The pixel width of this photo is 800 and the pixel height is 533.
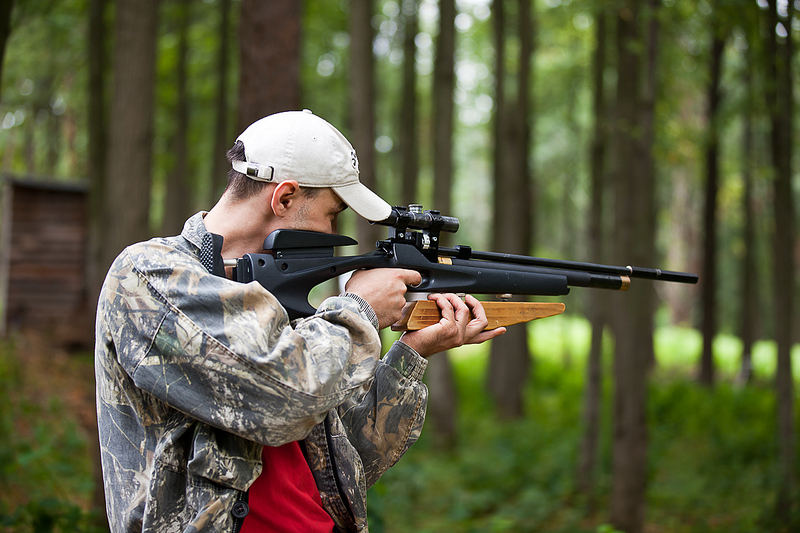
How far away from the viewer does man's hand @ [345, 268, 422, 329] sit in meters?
2.30

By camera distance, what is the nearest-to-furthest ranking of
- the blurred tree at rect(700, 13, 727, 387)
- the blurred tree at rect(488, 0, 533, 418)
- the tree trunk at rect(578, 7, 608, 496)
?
1. the tree trunk at rect(578, 7, 608, 496)
2. the blurred tree at rect(488, 0, 533, 418)
3. the blurred tree at rect(700, 13, 727, 387)

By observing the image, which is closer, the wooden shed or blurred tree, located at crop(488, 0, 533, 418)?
blurred tree, located at crop(488, 0, 533, 418)

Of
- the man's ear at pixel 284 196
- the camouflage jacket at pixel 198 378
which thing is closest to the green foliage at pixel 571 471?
the camouflage jacket at pixel 198 378

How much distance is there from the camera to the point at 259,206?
215 centimetres

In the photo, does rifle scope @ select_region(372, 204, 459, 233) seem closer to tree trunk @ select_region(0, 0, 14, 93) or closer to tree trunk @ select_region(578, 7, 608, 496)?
tree trunk @ select_region(0, 0, 14, 93)

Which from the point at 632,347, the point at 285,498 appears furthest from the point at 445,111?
the point at 285,498

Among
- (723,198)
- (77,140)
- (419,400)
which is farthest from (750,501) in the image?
(77,140)

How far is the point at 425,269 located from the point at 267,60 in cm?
286

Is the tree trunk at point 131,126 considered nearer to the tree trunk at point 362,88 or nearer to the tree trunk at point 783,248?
the tree trunk at point 362,88

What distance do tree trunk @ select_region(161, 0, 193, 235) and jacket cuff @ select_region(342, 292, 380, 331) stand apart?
1157 centimetres

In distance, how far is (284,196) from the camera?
213 cm

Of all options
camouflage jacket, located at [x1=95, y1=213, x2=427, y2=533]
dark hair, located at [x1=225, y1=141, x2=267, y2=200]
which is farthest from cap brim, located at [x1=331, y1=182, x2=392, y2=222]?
camouflage jacket, located at [x1=95, y1=213, x2=427, y2=533]

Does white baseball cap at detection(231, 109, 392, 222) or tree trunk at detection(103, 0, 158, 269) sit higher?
tree trunk at detection(103, 0, 158, 269)

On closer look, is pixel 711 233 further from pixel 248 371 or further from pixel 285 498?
pixel 248 371
